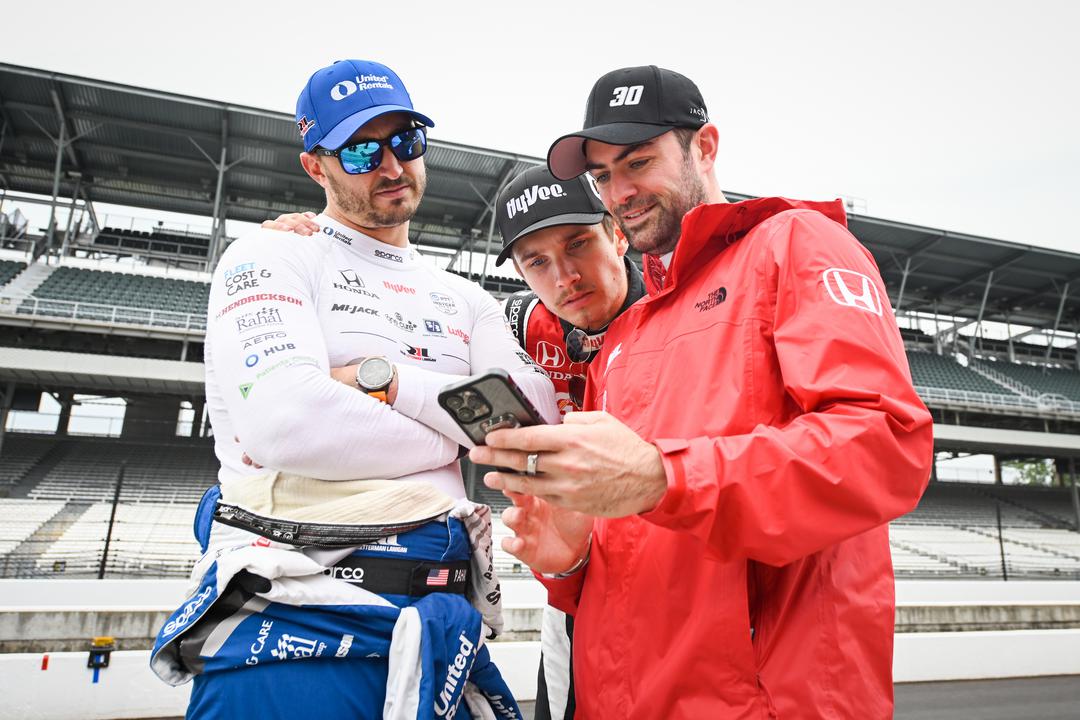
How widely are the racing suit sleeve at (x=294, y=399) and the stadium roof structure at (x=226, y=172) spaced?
15.4 m

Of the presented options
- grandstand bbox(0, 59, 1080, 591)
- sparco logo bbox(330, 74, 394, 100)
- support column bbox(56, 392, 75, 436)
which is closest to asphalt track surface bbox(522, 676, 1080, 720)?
sparco logo bbox(330, 74, 394, 100)

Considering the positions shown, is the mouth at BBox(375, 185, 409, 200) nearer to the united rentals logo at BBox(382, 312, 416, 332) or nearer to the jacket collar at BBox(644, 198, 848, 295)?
the united rentals logo at BBox(382, 312, 416, 332)

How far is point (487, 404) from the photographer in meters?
0.77

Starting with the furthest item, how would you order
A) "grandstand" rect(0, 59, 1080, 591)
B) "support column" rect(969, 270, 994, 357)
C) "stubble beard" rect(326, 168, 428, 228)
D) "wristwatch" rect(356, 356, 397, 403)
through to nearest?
"support column" rect(969, 270, 994, 357) → "grandstand" rect(0, 59, 1080, 591) → "stubble beard" rect(326, 168, 428, 228) → "wristwatch" rect(356, 356, 397, 403)

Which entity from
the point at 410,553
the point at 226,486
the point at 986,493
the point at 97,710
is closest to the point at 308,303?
the point at 226,486

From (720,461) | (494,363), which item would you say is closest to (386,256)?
(494,363)

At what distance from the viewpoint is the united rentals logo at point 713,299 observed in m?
1.17

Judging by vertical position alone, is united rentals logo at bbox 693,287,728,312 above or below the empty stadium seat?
below

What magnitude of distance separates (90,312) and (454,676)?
16900 mm

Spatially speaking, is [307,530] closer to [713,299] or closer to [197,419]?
[713,299]

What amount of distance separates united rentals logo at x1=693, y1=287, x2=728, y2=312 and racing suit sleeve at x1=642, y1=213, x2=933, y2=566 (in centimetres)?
25

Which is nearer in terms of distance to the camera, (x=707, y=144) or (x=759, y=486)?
(x=759, y=486)

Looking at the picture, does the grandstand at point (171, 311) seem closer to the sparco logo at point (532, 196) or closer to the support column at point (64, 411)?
the support column at point (64, 411)

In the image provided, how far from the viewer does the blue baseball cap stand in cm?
150
